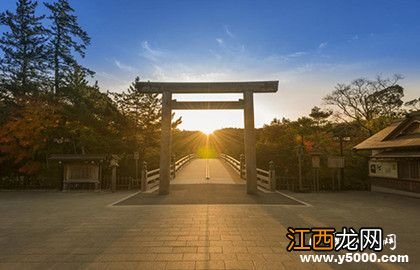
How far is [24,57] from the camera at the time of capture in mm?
18500

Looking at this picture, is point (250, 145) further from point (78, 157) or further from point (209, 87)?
point (78, 157)

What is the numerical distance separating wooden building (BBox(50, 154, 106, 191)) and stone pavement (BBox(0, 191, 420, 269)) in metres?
4.31

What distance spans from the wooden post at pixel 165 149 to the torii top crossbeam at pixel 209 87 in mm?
420

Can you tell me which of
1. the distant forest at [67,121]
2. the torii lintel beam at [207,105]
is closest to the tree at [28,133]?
the distant forest at [67,121]

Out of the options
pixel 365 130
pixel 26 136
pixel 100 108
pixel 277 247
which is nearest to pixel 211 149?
pixel 365 130

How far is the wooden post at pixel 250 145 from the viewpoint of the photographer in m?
12.0

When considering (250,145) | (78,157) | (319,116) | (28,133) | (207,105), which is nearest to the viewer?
(250,145)

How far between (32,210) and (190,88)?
8.49 metres

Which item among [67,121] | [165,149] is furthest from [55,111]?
[165,149]

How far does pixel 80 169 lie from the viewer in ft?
47.3

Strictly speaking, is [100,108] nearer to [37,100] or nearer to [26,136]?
[37,100]

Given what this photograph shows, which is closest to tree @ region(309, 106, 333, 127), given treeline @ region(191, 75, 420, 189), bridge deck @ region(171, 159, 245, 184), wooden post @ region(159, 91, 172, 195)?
treeline @ region(191, 75, 420, 189)

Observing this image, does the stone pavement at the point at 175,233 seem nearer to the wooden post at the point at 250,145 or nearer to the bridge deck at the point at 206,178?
the wooden post at the point at 250,145

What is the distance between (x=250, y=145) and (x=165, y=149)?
432 centimetres
